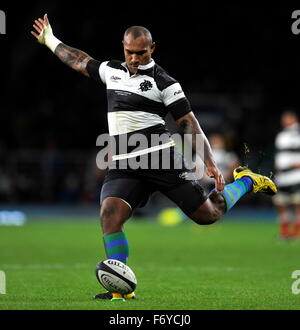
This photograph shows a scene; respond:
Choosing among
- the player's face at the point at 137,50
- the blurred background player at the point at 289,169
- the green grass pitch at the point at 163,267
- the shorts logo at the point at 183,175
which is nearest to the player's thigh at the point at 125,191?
the shorts logo at the point at 183,175

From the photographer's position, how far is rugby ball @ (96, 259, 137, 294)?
276 inches

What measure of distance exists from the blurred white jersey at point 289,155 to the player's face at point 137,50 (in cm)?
864

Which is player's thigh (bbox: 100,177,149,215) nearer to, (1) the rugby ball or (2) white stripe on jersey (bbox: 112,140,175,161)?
(2) white stripe on jersey (bbox: 112,140,175,161)

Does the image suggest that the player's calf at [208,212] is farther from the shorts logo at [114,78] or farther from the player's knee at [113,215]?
the shorts logo at [114,78]

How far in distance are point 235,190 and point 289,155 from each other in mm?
7788

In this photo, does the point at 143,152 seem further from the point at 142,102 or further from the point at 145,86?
the point at 145,86

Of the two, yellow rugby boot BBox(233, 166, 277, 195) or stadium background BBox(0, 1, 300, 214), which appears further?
stadium background BBox(0, 1, 300, 214)

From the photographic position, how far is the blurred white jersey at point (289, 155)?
51.5 ft

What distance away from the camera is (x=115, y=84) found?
755cm

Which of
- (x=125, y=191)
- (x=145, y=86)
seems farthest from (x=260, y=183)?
(x=145, y=86)

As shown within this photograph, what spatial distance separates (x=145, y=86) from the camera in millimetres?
7418

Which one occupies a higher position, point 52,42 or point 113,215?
point 52,42

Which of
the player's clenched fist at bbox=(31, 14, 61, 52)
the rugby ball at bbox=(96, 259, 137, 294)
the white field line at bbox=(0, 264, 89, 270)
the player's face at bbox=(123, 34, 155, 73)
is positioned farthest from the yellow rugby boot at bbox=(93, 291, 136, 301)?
the white field line at bbox=(0, 264, 89, 270)

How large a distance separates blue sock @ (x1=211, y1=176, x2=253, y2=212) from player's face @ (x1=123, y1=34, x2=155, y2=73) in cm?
151
